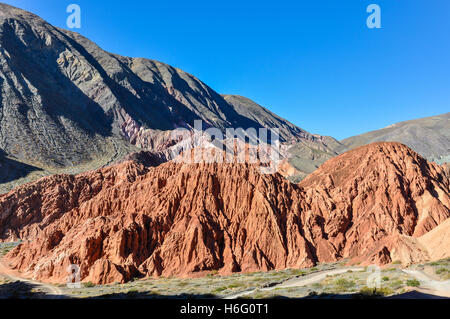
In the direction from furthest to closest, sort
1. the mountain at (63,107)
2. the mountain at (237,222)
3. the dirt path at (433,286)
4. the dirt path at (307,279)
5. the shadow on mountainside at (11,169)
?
1. the mountain at (63,107)
2. the shadow on mountainside at (11,169)
3. the mountain at (237,222)
4. the dirt path at (307,279)
5. the dirt path at (433,286)

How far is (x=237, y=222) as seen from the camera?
46.3 metres

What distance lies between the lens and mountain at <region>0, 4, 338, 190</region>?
112500 mm

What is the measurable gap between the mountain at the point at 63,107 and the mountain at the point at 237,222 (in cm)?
5610

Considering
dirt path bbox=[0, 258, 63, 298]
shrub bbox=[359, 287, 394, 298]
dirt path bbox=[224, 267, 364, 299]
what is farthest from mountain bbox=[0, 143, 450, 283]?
shrub bbox=[359, 287, 394, 298]

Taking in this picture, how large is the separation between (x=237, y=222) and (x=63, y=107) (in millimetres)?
113513

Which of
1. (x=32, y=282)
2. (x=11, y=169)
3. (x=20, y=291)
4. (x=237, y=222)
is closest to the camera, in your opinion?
(x=20, y=291)

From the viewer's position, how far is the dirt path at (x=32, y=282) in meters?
33.5

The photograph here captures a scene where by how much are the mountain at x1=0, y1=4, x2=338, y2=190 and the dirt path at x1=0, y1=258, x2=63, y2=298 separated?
50680 mm

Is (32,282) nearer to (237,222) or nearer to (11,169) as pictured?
(237,222)

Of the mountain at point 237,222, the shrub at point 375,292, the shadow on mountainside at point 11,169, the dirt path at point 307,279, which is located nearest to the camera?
the shrub at point 375,292

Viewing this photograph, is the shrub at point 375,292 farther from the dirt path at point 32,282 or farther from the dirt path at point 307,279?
the dirt path at point 32,282

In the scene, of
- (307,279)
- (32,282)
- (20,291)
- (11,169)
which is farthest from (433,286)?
(11,169)

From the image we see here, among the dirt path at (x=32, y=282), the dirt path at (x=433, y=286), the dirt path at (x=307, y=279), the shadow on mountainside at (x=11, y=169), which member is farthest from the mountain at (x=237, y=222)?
the shadow on mountainside at (x=11, y=169)
